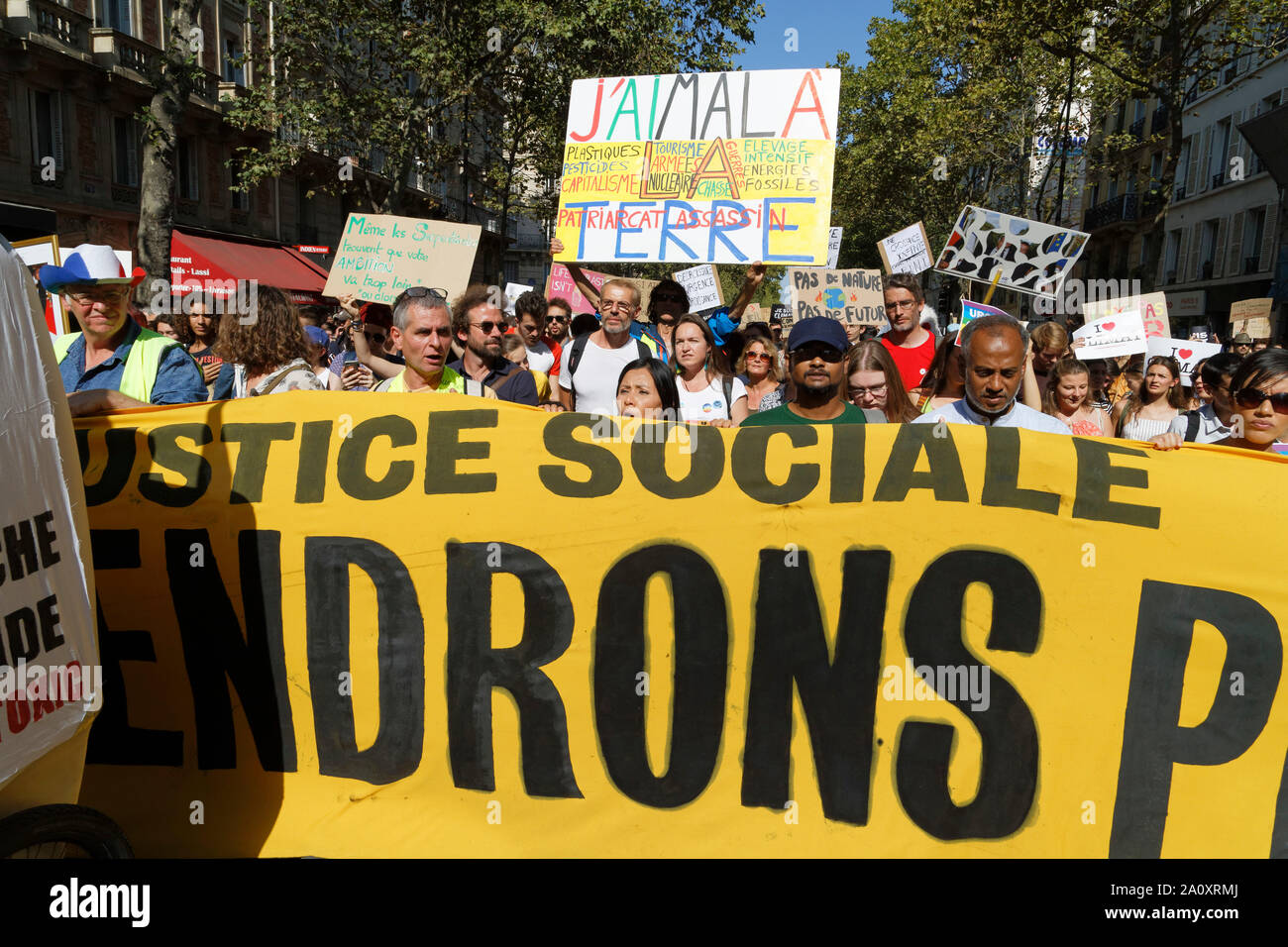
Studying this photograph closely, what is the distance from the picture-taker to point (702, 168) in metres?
6.46

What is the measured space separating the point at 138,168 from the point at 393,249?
20051 mm

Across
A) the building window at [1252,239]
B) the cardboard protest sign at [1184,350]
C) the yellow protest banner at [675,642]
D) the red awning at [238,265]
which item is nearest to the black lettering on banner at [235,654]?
the yellow protest banner at [675,642]

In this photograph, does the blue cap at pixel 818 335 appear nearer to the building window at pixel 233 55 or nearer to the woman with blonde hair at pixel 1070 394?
the woman with blonde hair at pixel 1070 394

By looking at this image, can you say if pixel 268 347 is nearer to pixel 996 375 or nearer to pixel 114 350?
pixel 114 350

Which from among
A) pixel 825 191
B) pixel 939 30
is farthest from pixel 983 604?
pixel 939 30

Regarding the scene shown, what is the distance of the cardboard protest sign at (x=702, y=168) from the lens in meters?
6.24

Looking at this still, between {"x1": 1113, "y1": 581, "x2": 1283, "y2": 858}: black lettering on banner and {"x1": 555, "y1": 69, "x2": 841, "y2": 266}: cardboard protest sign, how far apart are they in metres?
3.57

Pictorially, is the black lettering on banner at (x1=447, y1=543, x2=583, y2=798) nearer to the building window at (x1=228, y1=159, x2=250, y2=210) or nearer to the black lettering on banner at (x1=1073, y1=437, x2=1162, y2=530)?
the black lettering on banner at (x1=1073, y1=437, x2=1162, y2=530)

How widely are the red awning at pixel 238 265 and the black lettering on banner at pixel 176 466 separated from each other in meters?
17.1

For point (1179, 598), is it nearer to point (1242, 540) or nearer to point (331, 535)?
point (1242, 540)

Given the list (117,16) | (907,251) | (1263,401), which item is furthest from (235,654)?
(117,16)

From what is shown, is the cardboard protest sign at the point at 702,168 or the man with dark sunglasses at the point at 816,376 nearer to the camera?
the man with dark sunglasses at the point at 816,376

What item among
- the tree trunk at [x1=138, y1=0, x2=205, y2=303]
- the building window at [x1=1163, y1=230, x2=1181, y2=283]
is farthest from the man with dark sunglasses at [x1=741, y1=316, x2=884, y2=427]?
the building window at [x1=1163, y1=230, x2=1181, y2=283]

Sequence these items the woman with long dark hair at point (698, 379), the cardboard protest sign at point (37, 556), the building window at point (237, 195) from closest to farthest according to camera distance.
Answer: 1. the cardboard protest sign at point (37, 556)
2. the woman with long dark hair at point (698, 379)
3. the building window at point (237, 195)
